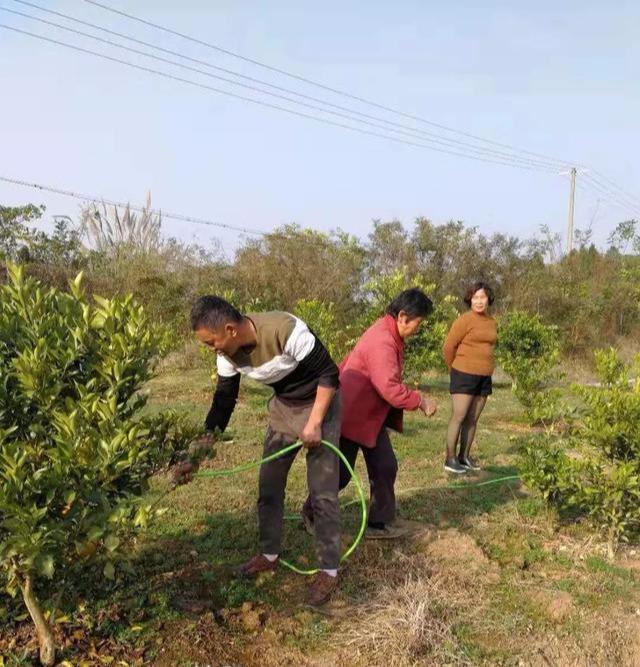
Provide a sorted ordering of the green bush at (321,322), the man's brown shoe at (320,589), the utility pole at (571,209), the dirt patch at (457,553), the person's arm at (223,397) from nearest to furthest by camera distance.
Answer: the man's brown shoe at (320,589), the person's arm at (223,397), the dirt patch at (457,553), the green bush at (321,322), the utility pole at (571,209)

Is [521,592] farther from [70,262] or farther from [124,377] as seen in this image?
[70,262]

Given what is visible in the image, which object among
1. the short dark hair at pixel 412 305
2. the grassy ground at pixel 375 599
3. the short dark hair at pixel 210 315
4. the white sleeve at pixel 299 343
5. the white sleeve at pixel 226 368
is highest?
the short dark hair at pixel 412 305

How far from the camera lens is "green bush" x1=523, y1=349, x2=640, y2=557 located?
13.6ft

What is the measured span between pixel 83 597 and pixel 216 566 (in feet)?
2.64

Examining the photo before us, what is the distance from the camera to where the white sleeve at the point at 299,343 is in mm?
3385

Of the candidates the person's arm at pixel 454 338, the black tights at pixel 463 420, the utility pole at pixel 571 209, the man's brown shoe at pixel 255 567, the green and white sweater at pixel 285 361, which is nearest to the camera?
the green and white sweater at pixel 285 361

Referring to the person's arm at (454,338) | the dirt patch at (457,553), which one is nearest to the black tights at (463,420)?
the person's arm at (454,338)

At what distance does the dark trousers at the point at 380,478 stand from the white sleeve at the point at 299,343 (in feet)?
4.14

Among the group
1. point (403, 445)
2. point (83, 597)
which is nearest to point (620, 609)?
point (83, 597)

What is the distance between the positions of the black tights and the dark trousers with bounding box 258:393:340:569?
2522 mm

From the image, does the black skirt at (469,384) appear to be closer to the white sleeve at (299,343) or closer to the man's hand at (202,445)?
the white sleeve at (299,343)

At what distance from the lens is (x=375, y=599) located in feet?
11.7

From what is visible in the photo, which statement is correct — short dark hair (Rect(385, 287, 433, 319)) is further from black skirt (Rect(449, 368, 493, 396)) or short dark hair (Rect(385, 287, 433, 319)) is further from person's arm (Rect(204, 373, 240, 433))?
black skirt (Rect(449, 368, 493, 396))

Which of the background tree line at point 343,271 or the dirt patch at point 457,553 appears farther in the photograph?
the background tree line at point 343,271
